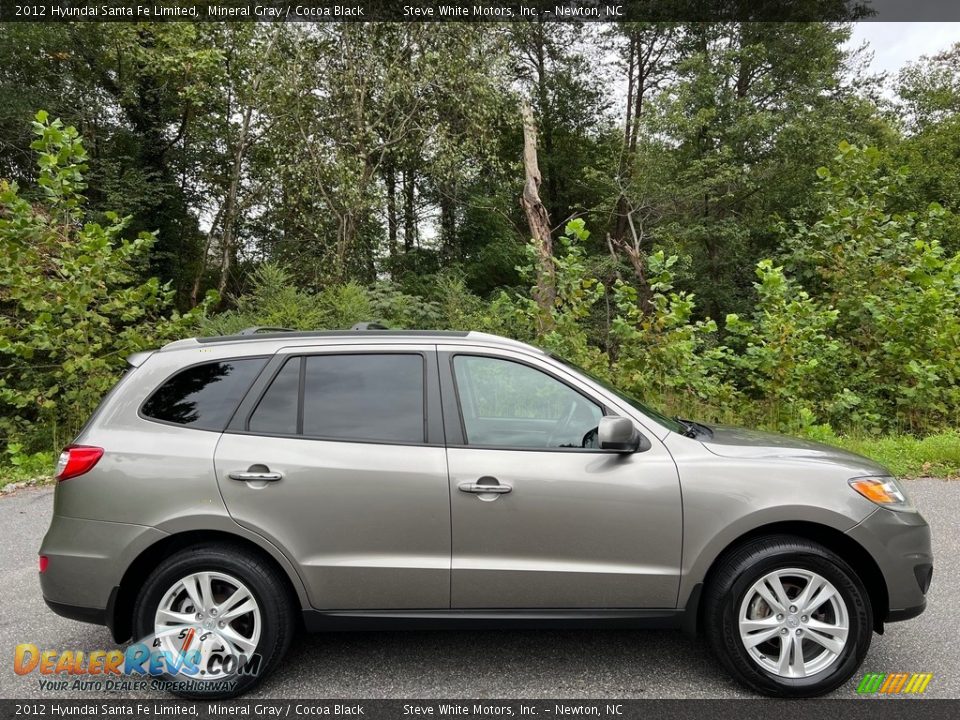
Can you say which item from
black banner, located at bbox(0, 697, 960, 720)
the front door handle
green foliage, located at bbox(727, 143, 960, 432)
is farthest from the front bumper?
green foliage, located at bbox(727, 143, 960, 432)

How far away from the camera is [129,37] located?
55.5 feet

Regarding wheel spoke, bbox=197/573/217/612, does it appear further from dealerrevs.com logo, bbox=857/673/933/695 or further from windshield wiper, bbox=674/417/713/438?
dealerrevs.com logo, bbox=857/673/933/695

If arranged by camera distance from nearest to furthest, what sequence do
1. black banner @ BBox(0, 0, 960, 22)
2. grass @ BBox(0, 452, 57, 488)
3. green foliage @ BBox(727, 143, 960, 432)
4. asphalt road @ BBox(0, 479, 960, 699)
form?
asphalt road @ BBox(0, 479, 960, 699) < grass @ BBox(0, 452, 57, 488) < green foliage @ BBox(727, 143, 960, 432) < black banner @ BBox(0, 0, 960, 22)

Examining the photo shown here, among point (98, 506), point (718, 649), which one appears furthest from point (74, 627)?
point (718, 649)

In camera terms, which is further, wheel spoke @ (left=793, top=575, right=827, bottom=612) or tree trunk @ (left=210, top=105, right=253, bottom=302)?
tree trunk @ (left=210, top=105, right=253, bottom=302)

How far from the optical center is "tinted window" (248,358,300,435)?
3.31m

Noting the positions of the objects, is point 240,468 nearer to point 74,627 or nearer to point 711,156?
point 74,627

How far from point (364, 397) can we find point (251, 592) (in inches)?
41.7

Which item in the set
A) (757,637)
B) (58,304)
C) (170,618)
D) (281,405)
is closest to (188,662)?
(170,618)

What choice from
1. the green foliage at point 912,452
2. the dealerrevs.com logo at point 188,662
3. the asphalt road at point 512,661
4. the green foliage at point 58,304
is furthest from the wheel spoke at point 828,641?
the green foliage at point 58,304

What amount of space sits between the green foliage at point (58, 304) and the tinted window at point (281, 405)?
620 cm

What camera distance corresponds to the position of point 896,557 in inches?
124

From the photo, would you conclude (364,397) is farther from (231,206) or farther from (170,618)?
(231,206)

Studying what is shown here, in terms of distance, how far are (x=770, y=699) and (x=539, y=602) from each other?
1146 mm
